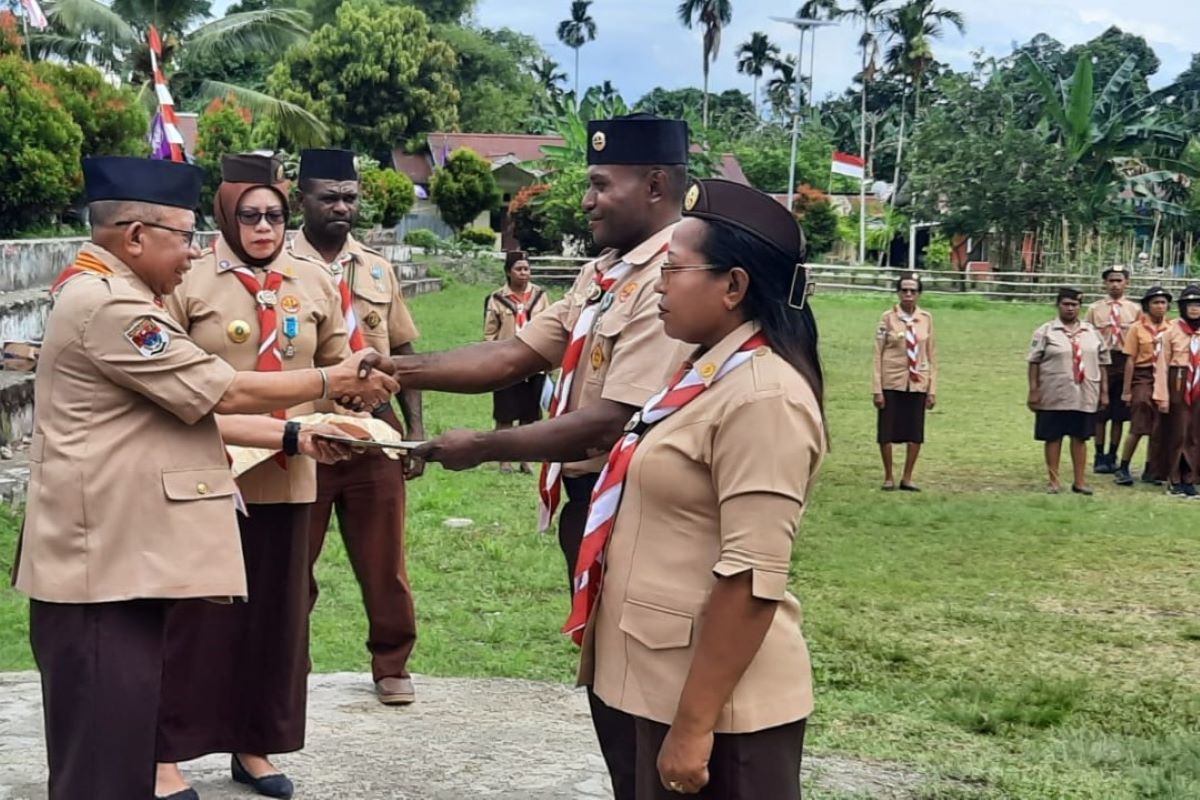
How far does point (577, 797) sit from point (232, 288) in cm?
202

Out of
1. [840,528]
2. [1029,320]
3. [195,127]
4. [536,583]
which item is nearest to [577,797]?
[536,583]

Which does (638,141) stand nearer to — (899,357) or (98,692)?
(98,692)

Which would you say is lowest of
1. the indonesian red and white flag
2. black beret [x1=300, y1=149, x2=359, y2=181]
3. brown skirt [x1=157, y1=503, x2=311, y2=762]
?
brown skirt [x1=157, y1=503, x2=311, y2=762]

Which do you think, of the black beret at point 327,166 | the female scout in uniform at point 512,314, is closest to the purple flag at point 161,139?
the black beret at point 327,166

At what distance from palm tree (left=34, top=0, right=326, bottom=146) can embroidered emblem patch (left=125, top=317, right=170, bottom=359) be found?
22719 mm

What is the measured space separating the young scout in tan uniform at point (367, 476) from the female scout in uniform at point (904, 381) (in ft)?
23.2

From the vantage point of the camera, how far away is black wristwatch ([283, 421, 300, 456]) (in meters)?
4.18

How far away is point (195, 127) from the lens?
2384cm

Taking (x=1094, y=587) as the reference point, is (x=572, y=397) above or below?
above

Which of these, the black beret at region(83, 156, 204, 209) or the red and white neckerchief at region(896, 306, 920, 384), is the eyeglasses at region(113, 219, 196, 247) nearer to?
the black beret at region(83, 156, 204, 209)

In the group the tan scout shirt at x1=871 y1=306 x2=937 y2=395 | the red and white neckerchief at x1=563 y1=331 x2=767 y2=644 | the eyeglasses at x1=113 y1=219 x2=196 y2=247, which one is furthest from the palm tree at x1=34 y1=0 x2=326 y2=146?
the red and white neckerchief at x1=563 y1=331 x2=767 y2=644

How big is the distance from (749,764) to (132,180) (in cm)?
205

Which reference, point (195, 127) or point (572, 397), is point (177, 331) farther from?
point (195, 127)

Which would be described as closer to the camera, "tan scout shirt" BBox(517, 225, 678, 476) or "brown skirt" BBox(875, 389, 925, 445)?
"tan scout shirt" BBox(517, 225, 678, 476)
